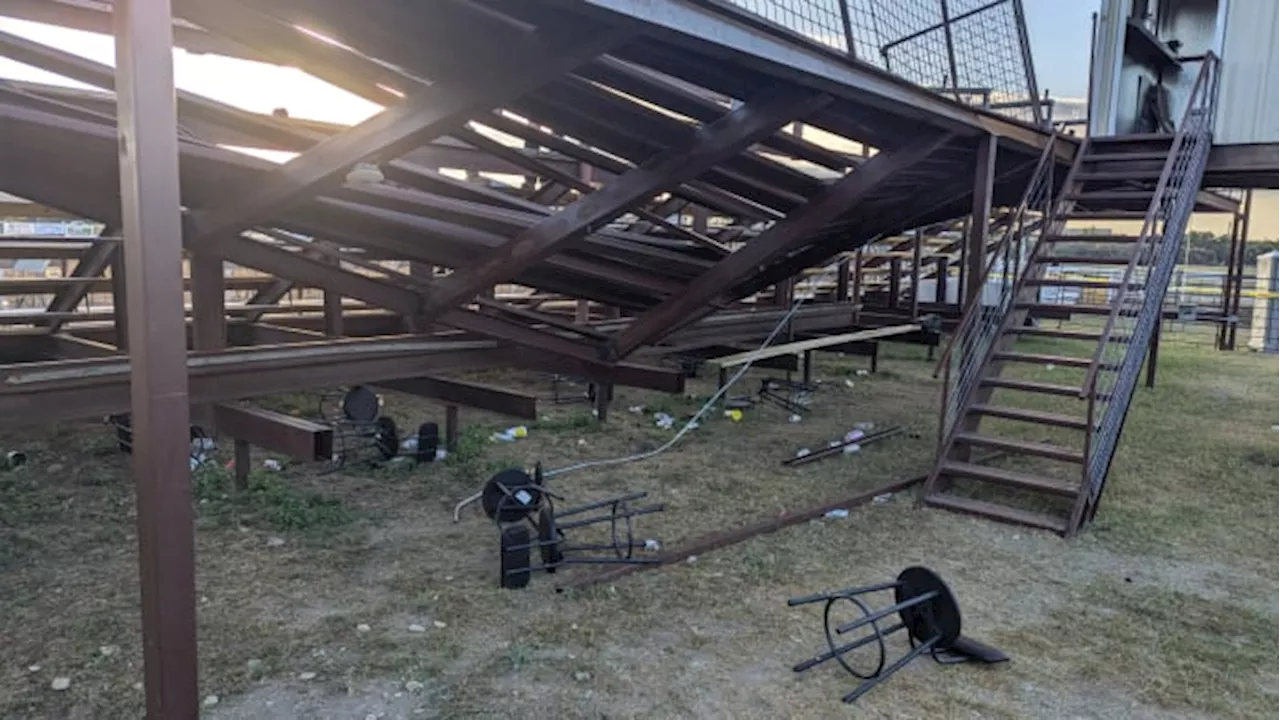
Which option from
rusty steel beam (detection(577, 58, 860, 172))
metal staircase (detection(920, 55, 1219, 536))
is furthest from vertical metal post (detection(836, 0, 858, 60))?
metal staircase (detection(920, 55, 1219, 536))

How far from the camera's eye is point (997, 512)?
5.18 metres

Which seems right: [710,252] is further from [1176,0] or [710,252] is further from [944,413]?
[1176,0]

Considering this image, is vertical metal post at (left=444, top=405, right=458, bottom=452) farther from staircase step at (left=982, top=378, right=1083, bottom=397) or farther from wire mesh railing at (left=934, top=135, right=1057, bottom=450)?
staircase step at (left=982, top=378, right=1083, bottom=397)

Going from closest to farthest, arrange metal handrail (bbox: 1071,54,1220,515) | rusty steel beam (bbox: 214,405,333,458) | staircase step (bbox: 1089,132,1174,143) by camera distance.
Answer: rusty steel beam (bbox: 214,405,333,458) → metal handrail (bbox: 1071,54,1220,515) → staircase step (bbox: 1089,132,1174,143)

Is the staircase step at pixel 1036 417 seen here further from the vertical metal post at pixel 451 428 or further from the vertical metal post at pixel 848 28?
the vertical metal post at pixel 451 428

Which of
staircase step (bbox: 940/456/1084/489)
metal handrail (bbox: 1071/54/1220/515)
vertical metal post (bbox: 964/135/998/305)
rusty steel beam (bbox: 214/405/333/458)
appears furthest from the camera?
vertical metal post (bbox: 964/135/998/305)

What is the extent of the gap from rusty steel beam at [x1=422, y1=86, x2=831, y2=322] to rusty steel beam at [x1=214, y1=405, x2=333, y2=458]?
1443 mm

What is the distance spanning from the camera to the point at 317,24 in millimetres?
3076

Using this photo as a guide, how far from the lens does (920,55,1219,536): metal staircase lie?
5.18 meters

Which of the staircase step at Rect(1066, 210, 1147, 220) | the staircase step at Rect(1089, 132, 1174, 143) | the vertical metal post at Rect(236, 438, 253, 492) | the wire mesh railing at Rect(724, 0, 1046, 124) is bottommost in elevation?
the vertical metal post at Rect(236, 438, 253, 492)

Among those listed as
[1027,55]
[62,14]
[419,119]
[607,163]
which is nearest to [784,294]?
→ [1027,55]

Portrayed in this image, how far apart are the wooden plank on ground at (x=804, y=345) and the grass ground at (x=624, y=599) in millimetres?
1547

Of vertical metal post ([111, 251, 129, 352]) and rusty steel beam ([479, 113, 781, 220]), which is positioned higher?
rusty steel beam ([479, 113, 781, 220])

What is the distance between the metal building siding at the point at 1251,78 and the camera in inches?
293
